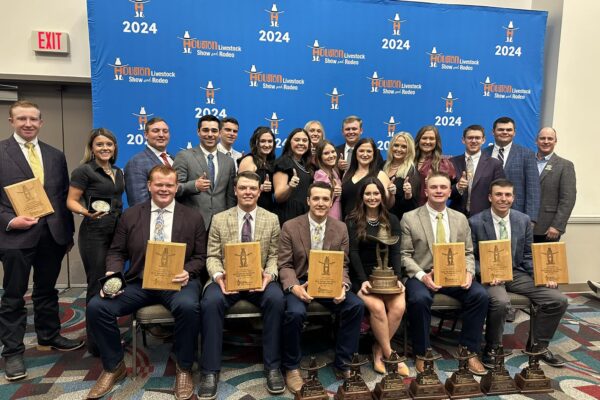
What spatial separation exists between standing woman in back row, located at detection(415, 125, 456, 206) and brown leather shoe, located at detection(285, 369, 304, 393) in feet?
6.24

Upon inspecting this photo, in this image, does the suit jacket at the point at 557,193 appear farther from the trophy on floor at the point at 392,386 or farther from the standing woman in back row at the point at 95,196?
the standing woman in back row at the point at 95,196

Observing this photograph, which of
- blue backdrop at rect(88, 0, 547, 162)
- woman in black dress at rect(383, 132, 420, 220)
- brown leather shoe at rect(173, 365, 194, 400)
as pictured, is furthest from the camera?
blue backdrop at rect(88, 0, 547, 162)

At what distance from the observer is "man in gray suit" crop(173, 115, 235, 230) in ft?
11.5

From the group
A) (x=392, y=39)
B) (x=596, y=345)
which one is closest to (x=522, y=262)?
(x=596, y=345)

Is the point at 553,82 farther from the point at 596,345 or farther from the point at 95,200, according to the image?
the point at 95,200

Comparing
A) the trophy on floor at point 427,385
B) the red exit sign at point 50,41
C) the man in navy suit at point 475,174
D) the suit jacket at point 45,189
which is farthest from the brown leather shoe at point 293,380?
the red exit sign at point 50,41

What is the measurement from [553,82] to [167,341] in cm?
550

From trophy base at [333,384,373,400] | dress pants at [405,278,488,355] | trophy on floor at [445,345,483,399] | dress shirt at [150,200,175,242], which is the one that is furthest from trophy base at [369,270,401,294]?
dress shirt at [150,200,175,242]

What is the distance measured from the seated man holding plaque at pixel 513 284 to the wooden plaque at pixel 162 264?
2.31 m

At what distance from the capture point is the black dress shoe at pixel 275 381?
108 inches

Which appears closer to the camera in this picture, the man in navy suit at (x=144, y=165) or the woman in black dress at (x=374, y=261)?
the woman in black dress at (x=374, y=261)

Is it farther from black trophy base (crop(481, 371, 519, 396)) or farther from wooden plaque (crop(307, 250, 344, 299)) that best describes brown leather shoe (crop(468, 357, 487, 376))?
wooden plaque (crop(307, 250, 344, 299))

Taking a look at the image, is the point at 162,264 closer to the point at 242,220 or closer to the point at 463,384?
the point at 242,220

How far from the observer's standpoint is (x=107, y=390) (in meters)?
2.73
